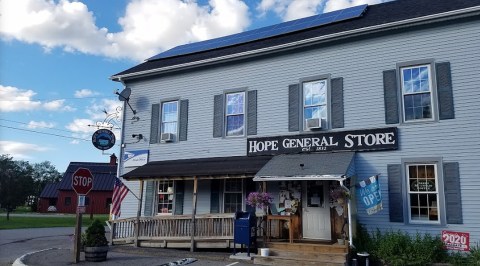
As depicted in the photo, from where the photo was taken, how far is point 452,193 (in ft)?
34.2

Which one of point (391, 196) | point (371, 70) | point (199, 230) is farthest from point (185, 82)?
point (391, 196)

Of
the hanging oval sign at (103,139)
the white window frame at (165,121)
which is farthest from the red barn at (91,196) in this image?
the white window frame at (165,121)

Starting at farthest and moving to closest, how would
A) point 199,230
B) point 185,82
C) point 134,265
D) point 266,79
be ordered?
point 185,82 → point 266,79 → point 199,230 → point 134,265

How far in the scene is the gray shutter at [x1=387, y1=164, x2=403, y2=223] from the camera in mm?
10953

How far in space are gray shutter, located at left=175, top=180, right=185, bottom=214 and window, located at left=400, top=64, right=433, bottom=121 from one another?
8087 mm

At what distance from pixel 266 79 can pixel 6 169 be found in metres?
77.9

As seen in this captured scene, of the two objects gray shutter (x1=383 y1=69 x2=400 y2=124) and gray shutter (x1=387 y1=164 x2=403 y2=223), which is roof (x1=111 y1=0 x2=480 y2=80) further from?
gray shutter (x1=387 y1=164 x2=403 y2=223)

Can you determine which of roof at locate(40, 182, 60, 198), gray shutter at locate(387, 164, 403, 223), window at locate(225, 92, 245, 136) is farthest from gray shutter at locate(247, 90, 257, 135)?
roof at locate(40, 182, 60, 198)

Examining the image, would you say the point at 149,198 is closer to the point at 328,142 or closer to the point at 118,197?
the point at 118,197

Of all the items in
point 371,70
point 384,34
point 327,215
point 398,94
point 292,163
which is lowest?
point 327,215

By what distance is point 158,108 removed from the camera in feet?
52.3

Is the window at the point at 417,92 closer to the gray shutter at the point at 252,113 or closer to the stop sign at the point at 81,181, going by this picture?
the gray shutter at the point at 252,113

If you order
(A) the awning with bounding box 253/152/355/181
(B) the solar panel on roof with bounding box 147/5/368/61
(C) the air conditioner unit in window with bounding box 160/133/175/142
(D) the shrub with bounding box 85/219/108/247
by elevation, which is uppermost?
(B) the solar panel on roof with bounding box 147/5/368/61

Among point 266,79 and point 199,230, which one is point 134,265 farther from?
point 266,79
